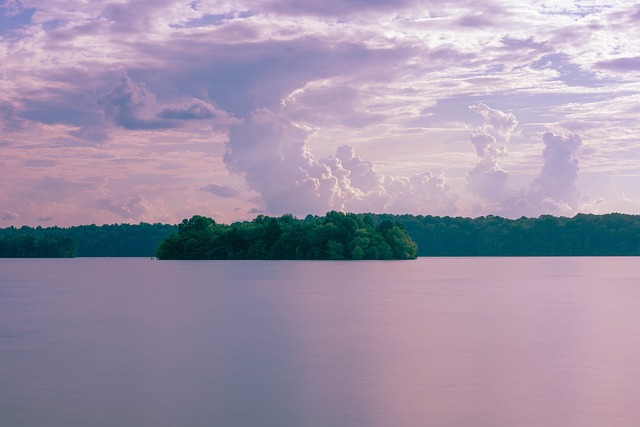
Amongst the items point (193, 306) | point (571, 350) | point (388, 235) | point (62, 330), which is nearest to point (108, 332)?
point (62, 330)

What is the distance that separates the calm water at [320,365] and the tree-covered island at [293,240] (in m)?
117

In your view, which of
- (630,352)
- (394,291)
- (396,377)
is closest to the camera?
(396,377)

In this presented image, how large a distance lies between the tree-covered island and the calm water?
116716mm

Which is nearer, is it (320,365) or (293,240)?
(320,365)

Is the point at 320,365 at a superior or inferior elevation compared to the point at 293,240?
inferior

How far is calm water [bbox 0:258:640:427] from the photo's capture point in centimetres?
1831

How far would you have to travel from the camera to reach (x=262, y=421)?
1748cm

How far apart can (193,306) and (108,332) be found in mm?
15779

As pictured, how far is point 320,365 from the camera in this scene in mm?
25453

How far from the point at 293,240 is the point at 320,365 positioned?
149407 mm

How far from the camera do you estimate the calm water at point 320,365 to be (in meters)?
18.3

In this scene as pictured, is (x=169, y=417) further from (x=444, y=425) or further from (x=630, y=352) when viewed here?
(x=630, y=352)

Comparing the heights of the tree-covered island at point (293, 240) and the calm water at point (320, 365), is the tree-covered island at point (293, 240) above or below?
above

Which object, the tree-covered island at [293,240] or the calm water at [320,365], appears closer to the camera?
the calm water at [320,365]
